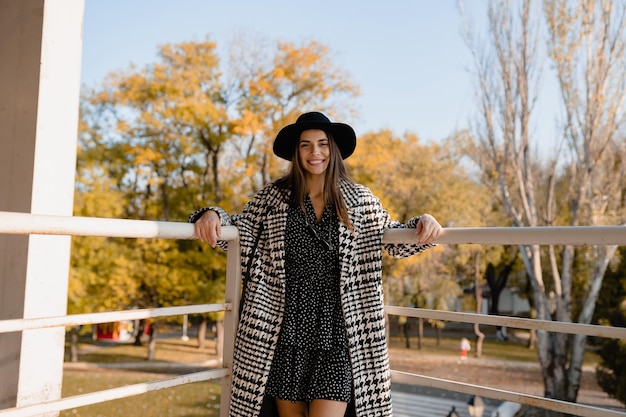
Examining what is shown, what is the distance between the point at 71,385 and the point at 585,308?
517 inches

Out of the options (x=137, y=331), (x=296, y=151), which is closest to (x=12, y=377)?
(x=296, y=151)

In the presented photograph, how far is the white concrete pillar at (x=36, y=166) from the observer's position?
6.26ft

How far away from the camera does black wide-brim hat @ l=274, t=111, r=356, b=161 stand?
1877 millimetres

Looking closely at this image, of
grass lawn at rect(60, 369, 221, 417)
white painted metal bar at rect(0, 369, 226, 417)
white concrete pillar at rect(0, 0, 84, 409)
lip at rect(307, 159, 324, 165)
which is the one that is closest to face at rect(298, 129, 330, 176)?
lip at rect(307, 159, 324, 165)

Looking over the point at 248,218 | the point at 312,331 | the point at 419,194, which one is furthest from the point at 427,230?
the point at 419,194

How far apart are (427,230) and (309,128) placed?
0.53m

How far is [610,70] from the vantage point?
39.4 ft

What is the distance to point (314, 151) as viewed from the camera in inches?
73.9

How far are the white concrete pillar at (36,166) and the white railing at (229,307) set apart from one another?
641mm

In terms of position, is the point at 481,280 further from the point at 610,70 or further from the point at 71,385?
the point at 71,385

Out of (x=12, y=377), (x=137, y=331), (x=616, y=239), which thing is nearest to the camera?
(x=616, y=239)

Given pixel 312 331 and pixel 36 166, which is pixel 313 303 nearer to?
pixel 312 331

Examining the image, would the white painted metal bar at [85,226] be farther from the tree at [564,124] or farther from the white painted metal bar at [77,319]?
the tree at [564,124]

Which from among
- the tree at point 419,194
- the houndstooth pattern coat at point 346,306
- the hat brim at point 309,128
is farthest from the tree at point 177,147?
the houndstooth pattern coat at point 346,306
